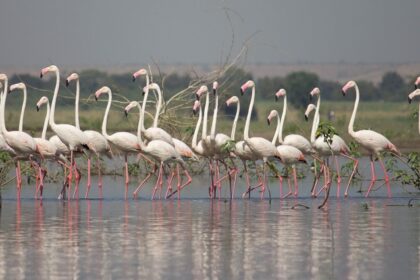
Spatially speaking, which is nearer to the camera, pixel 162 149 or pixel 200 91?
pixel 162 149

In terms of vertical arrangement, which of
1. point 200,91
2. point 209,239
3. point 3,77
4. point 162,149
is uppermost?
point 3,77

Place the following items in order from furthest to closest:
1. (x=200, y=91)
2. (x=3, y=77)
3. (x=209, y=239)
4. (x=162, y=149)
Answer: (x=200, y=91) < (x=3, y=77) < (x=162, y=149) < (x=209, y=239)

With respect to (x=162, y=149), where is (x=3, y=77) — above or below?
above

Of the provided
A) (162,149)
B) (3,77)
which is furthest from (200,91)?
(3,77)

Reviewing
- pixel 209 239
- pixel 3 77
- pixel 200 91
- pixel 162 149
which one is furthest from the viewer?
pixel 200 91

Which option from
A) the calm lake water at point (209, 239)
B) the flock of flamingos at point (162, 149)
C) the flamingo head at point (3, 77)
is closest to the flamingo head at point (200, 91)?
the flock of flamingos at point (162, 149)

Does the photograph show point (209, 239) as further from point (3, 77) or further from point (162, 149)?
point (3, 77)

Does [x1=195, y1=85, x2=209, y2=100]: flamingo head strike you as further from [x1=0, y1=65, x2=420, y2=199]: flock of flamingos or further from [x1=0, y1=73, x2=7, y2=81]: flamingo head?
[x1=0, y1=73, x2=7, y2=81]: flamingo head

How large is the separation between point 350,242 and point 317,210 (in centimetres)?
385

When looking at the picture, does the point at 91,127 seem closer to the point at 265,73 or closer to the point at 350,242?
the point at 350,242

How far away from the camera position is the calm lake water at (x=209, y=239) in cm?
1111

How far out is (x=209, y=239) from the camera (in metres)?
13.3

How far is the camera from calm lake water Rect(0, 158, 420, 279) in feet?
36.4

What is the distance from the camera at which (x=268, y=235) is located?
536 inches
